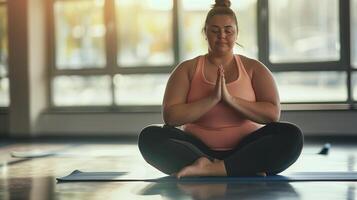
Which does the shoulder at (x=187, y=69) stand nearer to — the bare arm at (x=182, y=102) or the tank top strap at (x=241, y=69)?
the bare arm at (x=182, y=102)

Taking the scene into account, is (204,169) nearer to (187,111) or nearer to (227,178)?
(227,178)

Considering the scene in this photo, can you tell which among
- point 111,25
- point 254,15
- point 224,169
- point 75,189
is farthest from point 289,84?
point 75,189

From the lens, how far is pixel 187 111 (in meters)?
3.26

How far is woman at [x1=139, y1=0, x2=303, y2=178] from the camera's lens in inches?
128

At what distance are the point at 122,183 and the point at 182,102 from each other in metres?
0.59

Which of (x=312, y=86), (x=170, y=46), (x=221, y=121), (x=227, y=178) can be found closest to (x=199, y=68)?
(x=221, y=121)

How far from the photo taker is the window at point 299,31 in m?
6.45

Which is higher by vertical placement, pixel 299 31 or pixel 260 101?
pixel 299 31

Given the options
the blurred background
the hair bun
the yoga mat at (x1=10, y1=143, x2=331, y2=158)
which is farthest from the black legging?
the blurred background

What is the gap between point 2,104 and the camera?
7.41m

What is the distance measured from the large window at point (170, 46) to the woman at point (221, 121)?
3148mm

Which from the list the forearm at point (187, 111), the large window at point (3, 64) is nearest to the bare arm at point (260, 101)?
the forearm at point (187, 111)

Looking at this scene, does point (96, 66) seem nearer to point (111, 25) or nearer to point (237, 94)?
point (111, 25)

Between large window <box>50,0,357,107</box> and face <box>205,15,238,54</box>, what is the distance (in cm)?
318
